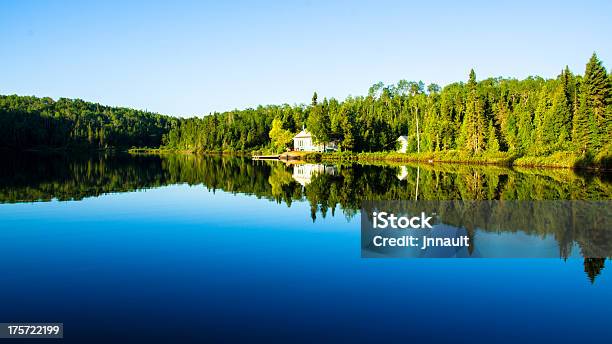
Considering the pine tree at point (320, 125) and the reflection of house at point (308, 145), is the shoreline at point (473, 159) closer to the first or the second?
the pine tree at point (320, 125)

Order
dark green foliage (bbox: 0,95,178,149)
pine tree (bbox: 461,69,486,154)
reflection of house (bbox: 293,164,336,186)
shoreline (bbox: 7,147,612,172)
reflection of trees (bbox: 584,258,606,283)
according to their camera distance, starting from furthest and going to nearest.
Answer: dark green foliage (bbox: 0,95,178,149) < pine tree (bbox: 461,69,486,154) < shoreline (bbox: 7,147,612,172) < reflection of house (bbox: 293,164,336,186) < reflection of trees (bbox: 584,258,606,283)

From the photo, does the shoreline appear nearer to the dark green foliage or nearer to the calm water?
the calm water

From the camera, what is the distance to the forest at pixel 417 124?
56.5 meters

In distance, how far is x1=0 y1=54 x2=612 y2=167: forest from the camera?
56469 mm

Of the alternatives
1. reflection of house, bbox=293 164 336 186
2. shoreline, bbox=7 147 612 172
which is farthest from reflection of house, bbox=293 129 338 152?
reflection of house, bbox=293 164 336 186

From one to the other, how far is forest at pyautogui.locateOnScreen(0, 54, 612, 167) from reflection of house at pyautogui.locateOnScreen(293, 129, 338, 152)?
2.37 m

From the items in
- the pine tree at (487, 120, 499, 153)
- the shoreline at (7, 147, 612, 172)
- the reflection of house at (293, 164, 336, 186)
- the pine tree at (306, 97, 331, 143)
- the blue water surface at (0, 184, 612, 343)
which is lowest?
the blue water surface at (0, 184, 612, 343)

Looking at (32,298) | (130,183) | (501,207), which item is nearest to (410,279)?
(32,298)

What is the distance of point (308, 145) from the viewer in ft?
342

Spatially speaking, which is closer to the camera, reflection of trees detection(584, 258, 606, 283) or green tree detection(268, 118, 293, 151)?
reflection of trees detection(584, 258, 606, 283)

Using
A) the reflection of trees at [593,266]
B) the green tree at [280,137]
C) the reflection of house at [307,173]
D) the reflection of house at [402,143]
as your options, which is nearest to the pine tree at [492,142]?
the reflection of house at [402,143]

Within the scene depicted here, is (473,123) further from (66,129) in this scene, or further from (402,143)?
(66,129)

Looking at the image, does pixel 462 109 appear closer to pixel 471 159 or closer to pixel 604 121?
pixel 471 159

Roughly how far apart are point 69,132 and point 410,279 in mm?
164832
